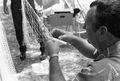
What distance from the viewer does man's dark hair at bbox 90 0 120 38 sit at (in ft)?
2.97

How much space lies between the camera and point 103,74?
909mm

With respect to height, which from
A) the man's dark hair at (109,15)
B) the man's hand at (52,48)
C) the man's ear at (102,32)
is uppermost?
the man's dark hair at (109,15)

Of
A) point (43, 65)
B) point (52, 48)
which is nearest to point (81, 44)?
point (52, 48)

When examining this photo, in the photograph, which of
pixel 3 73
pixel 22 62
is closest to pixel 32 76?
pixel 22 62

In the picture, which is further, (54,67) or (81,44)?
(81,44)

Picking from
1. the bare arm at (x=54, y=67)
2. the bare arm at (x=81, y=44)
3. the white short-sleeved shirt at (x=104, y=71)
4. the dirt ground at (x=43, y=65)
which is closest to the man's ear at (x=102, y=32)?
the white short-sleeved shirt at (x=104, y=71)

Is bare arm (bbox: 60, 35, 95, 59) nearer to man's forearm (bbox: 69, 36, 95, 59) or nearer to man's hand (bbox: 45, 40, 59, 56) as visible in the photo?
man's forearm (bbox: 69, 36, 95, 59)

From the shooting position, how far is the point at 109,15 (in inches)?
35.7

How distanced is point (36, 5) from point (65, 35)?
1.95 metres

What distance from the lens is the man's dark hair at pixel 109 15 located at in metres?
0.91

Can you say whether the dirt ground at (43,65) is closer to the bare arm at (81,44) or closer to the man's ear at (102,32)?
the bare arm at (81,44)

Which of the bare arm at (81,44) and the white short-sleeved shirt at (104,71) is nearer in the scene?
the white short-sleeved shirt at (104,71)

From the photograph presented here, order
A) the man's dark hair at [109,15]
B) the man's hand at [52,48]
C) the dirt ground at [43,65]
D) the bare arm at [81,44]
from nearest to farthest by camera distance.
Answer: the man's dark hair at [109,15] < the man's hand at [52,48] < the bare arm at [81,44] < the dirt ground at [43,65]

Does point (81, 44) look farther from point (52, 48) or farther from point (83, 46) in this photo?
point (52, 48)
